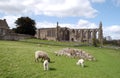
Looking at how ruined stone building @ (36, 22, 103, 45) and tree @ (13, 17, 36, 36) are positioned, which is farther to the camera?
ruined stone building @ (36, 22, 103, 45)

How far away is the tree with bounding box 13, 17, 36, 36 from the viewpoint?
138 meters

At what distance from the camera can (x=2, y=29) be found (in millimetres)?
115000

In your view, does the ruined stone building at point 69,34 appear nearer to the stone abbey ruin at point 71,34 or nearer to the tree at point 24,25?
the stone abbey ruin at point 71,34

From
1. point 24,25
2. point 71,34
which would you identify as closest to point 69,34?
point 71,34

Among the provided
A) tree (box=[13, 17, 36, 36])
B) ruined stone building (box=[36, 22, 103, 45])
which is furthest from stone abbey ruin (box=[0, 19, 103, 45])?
tree (box=[13, 17, 36, 36])

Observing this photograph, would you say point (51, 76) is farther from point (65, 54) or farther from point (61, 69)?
point (65, 54)

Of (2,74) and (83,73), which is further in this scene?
(83,73)

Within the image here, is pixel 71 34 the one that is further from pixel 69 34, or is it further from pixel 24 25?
pixel 24 25

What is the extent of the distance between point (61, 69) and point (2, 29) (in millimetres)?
92726

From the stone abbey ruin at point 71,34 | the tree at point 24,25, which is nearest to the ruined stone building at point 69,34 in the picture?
the stone abbey ruin at point 71,34

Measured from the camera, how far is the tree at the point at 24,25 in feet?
452

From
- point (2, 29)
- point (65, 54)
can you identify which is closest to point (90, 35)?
point (2, 29)

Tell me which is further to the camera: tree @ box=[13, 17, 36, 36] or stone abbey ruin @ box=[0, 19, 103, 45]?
stone abbey ruin @ box=[0, 19, 103, 45]

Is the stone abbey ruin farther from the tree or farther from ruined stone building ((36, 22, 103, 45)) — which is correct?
the tree
